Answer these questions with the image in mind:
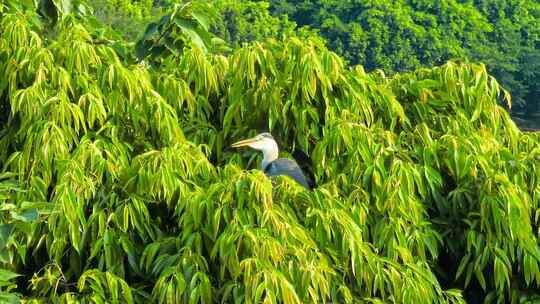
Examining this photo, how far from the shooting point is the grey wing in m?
4.96

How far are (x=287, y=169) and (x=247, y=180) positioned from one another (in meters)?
0.73

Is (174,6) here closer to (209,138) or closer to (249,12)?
(209,138)

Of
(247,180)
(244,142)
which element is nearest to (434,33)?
(244,142)

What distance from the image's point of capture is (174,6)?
5656 millimetres

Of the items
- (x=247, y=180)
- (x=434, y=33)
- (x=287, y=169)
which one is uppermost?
(x=247, y=180)

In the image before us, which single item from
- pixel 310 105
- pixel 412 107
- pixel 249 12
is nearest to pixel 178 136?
pixel 310 105

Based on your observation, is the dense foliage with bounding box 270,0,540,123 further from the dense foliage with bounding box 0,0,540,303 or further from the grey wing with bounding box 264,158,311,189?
the grey wing with bounding box 264,158,311,189

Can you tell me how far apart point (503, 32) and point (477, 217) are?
3872 cm

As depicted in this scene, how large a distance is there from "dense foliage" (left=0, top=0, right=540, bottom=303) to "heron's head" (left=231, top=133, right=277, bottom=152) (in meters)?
0.10

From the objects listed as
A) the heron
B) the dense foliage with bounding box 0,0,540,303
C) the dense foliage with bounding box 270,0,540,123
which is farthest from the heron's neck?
the dense foliage with bounding box 270,0,540,123

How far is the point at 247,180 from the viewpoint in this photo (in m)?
4.27

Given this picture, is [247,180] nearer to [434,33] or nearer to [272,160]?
[272,160]

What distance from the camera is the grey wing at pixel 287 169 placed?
4965mm

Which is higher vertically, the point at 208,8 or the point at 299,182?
the point at 208,8
